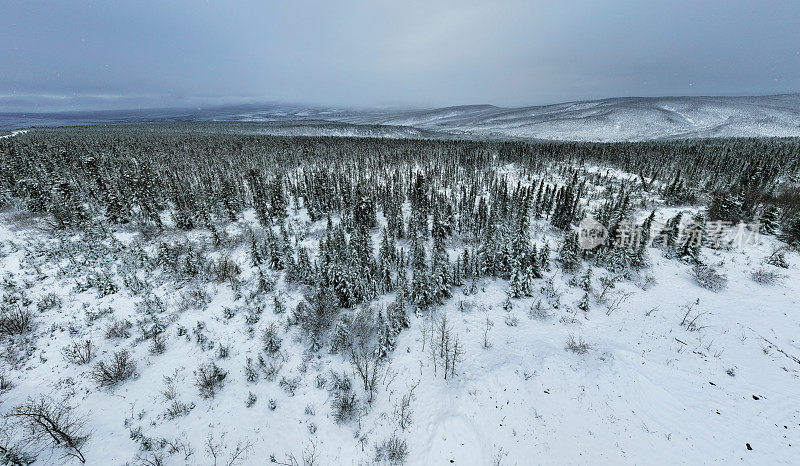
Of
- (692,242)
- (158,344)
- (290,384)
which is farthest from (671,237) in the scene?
(158,344)

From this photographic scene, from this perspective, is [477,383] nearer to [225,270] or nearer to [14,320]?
[225,270]

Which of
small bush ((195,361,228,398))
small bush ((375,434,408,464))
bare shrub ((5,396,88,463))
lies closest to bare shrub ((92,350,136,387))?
bare shrub ((5,396,88,463))

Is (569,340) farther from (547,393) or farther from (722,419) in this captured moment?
(722,419)

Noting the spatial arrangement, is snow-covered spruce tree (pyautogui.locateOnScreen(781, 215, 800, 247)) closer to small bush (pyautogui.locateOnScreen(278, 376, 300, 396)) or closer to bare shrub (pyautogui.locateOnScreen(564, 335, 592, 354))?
bare shrub (pyautogui.locateOnScreen(564, 335, 592, 354))

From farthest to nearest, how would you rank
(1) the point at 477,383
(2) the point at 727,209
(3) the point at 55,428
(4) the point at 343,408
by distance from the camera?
(2) the point at 727,209 → (1) the point at 477,383 → (4) the point at 343,408 → (3) the point at 55,428

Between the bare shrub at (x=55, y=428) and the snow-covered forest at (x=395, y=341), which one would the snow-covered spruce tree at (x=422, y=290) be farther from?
the bare shrub at (x=55, y=428)

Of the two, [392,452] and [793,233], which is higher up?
[793,233]

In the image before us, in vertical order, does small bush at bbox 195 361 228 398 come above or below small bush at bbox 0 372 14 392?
below
